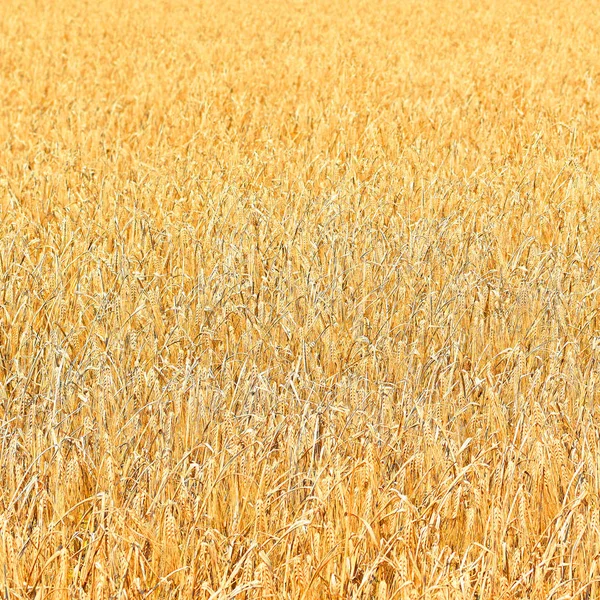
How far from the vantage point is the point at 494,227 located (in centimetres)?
360

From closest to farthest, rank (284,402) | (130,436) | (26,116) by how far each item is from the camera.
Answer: (130,436) → (284,402) → (26,116)

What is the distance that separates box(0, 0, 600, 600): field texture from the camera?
179 centimetres

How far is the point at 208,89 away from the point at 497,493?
17.7 ft

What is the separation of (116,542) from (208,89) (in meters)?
5.48

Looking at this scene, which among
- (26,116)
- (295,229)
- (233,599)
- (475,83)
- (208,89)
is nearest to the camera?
(233,599)

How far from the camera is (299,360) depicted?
8.14 feet

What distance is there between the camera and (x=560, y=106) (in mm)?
6434

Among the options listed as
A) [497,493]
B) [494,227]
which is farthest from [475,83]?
[497,493]

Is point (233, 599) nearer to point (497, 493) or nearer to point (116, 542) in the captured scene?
point (116, 542)

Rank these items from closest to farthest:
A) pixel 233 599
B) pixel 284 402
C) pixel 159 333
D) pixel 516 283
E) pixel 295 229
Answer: pixel 233 599
pixel 284 402
pixel 159 333
pixel 516 283
pixel 295 229

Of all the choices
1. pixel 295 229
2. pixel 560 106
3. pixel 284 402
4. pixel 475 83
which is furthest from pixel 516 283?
pixel 475 83

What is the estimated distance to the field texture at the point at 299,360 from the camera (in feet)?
5.89

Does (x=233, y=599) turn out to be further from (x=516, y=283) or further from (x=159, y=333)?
(x=516, y=283)

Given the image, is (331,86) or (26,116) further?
(331,86)
